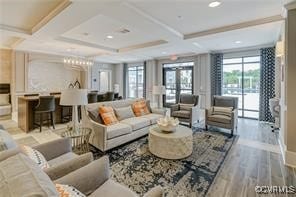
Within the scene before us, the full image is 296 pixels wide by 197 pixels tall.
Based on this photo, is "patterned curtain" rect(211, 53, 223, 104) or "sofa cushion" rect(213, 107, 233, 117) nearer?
"sofa cushion" rect(213, 107, 233, 117)

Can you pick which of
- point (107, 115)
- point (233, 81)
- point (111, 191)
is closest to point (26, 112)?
point (107, 115)

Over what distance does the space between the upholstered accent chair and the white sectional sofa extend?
1790mm

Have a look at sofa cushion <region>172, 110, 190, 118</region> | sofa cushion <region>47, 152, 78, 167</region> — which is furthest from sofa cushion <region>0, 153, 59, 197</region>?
sofa cushion <region>172, 110, 190, 118</region>

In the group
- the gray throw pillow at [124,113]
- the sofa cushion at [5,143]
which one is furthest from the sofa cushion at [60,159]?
the gray throw pillow at [124,113]

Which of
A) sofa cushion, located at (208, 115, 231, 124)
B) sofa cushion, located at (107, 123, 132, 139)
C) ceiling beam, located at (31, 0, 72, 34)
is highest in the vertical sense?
Answer: ceiling beam, located at (31, 0, 72, 34)

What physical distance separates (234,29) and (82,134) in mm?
4171

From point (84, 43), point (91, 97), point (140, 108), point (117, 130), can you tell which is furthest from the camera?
point (91, 97)

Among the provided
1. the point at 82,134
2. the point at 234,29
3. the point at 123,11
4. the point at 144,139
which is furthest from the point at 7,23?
the point at 234,29

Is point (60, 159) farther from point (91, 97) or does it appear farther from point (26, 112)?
A: point (91, 97)

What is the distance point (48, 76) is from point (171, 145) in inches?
319

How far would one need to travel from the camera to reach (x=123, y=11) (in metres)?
3.14

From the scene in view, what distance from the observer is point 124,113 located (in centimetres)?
448

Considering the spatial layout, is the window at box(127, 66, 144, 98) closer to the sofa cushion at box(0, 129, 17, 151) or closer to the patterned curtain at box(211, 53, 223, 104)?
the patterned curtain at box(211, 53, 223, 104)

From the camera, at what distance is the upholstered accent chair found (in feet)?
15.0
